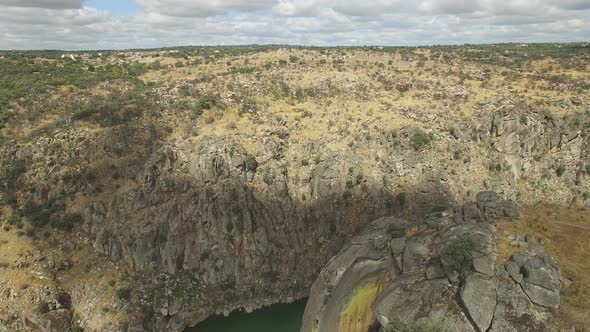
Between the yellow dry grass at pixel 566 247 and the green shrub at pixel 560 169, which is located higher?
the yellow dry grass at pixel 566 247

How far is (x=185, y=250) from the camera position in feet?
128

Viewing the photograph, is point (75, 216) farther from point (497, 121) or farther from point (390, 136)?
point (497, 121)

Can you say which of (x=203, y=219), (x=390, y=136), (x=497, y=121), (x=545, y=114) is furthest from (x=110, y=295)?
(x=545, y=114)

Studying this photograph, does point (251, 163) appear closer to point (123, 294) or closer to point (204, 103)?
point (204, 103)

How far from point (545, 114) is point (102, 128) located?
4759cm

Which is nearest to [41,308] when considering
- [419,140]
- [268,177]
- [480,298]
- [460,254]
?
[268,177]

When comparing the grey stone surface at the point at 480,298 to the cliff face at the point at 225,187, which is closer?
the grey stone surface at the point at 480,298

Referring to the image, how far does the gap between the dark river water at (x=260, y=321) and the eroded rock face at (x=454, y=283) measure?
1109 cm

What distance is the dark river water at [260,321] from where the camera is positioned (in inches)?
1457

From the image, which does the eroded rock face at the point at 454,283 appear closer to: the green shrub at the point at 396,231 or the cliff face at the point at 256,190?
the green shrub at the point at 396,231

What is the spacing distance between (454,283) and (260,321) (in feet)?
71.1

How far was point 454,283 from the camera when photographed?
21.6 meters

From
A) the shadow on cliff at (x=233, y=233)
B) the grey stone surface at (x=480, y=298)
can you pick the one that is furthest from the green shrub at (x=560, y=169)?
the grey stone surface at (x=480, y=298)

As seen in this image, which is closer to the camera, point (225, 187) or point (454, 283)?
point (454, 283)
